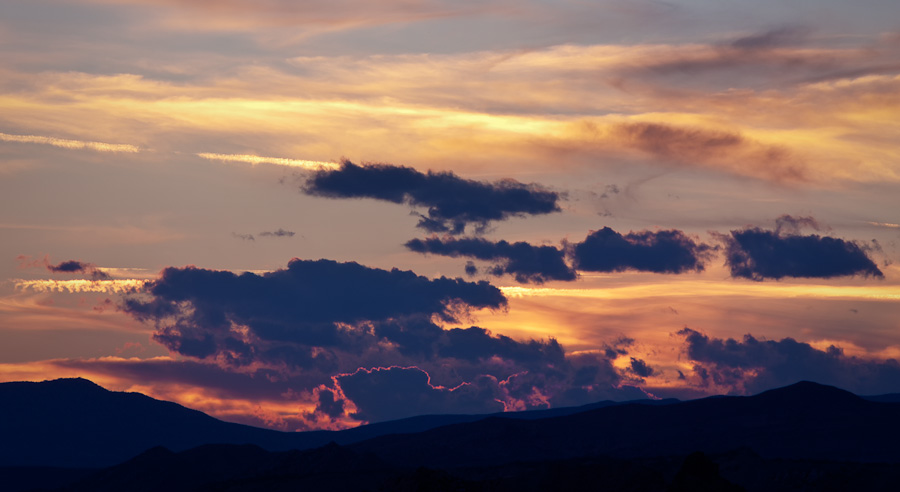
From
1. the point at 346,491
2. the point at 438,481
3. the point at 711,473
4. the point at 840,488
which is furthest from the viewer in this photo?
the point at 346,491

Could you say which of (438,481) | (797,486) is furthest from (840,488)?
(438,481)

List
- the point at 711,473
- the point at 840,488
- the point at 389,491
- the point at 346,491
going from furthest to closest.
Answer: the point at 346,491 < the point at 840,488 < the point at 389,491 < the point at 711,473

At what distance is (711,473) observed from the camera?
4899 inches

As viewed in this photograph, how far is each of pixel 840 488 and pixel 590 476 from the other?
114ft

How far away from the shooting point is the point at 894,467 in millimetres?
165250

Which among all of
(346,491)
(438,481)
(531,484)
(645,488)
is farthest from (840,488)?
(346,491)

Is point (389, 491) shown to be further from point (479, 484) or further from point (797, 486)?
point (797, 486)

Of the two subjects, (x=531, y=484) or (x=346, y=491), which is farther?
(x=346, y=491)

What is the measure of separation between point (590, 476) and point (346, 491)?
51.4 metres

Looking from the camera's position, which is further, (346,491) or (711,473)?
(346,491)

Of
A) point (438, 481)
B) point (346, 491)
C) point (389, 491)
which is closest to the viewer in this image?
point (438, 481)

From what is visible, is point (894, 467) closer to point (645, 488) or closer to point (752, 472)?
point (752, 472)

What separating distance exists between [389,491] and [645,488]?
34319mm

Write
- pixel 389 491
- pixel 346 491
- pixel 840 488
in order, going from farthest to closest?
pixel 346 491, pixel 840 488, pixel 389 491
